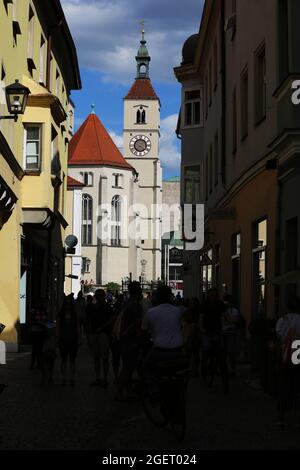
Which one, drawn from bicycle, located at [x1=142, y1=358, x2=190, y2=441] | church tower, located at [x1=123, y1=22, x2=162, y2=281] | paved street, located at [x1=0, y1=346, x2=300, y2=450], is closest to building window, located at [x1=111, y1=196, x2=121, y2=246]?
church tower, located at [x1=123, y1=22, x2=162, y2=281]

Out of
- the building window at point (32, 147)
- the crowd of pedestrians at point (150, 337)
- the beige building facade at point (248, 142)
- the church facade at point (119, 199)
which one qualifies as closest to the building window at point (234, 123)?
the beige building facade at point (248, 142)

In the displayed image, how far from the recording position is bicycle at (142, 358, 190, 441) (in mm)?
9445

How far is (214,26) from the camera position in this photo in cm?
3045

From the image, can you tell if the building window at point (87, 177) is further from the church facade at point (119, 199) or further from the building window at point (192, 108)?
the building window at point (192, 108)

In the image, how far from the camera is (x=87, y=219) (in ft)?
343

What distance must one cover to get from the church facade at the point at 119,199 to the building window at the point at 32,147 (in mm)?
68603

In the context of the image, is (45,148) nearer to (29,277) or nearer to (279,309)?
(29,277)

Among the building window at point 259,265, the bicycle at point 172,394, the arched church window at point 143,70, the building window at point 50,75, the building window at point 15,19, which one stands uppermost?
the arched church window at point 143,70

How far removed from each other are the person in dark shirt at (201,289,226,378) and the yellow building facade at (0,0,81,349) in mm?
5653

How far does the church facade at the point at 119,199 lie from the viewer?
10438 centimetres

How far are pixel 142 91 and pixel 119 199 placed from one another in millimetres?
31360

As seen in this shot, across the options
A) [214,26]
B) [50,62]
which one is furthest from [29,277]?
[214,26]

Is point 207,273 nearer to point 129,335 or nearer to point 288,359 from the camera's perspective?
point 129,335
